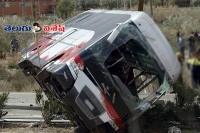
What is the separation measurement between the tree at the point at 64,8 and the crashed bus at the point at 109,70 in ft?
69.3

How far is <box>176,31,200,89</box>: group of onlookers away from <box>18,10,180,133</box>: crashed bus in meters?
0.40

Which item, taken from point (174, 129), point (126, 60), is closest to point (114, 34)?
point (126, 60)

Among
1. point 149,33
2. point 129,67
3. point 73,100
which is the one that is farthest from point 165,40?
point 73,100

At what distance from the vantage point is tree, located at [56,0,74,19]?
30.2m

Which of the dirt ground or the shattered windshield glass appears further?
the dirt ground

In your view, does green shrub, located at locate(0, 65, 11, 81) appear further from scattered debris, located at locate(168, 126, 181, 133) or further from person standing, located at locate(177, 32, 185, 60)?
person standing, located at locate(177, 32, 185, 60)

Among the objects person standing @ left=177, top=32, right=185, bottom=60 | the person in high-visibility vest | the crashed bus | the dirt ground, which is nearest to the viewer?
the person in high-visibility vest

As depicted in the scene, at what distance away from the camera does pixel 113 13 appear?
9.52 metres

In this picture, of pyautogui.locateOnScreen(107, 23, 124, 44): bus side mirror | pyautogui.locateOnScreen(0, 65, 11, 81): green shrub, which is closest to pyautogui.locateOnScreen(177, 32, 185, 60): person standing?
pyautogui.locateOnScreen(107, 23, 124, 44): bus side mirror

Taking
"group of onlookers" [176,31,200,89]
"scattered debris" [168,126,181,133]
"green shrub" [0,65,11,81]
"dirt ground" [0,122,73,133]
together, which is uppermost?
"group of onlookers" [176,31,200,89]

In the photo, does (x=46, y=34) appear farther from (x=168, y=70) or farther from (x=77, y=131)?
(x=168, y=70)

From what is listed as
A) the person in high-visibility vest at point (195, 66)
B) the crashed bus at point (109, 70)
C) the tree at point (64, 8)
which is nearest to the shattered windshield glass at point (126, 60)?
the crashed bus at point (109, 70)

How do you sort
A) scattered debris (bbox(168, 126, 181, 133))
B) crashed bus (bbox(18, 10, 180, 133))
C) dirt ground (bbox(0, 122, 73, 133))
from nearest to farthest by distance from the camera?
crashed bus (bbox(18, 10, 180, 133)) < scattered debris (bbox(168, 126, 181, 133)) < dirt ground (bbox(0, 122, 73, 133))

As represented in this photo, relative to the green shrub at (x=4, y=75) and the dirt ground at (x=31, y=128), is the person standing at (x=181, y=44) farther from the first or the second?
the green shrub at (x=4, y=75)
